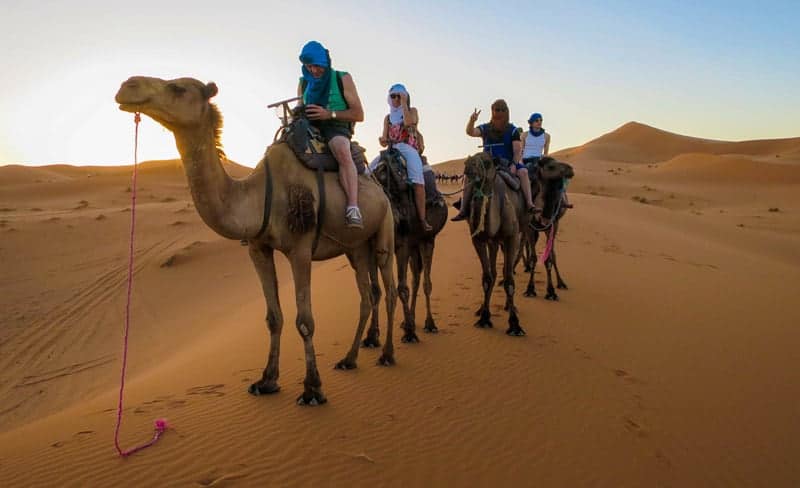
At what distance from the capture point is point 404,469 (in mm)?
3994

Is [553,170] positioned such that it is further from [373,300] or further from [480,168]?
[373,300]

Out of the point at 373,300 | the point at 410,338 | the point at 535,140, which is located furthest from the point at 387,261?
the point at 535,140

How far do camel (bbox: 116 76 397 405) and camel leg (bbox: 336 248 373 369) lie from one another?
12mm

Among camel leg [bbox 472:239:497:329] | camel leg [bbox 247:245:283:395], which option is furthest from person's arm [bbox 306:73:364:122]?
camel leg [bbox 472:239:497:329]

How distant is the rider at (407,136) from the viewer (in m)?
7.15

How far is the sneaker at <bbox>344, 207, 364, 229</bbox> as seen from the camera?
16.4ft

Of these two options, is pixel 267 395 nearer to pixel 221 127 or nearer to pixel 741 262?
pixel 221 127

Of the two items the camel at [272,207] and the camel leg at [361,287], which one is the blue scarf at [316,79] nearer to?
the camel at [272,207]

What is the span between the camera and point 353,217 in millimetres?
5008

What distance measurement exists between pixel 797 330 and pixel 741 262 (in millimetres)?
8109

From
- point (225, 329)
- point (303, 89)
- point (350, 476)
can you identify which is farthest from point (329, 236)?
point (225, 329)

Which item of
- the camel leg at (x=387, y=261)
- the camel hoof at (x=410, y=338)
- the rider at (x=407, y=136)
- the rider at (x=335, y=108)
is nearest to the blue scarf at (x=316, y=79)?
the rider at (x=335, y=108)

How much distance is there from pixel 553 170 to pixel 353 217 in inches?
253

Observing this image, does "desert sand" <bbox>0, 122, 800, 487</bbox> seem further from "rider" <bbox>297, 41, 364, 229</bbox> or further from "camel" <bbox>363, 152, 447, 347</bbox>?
"rider" <bbox>297, 41, 364, 229</bbox>
